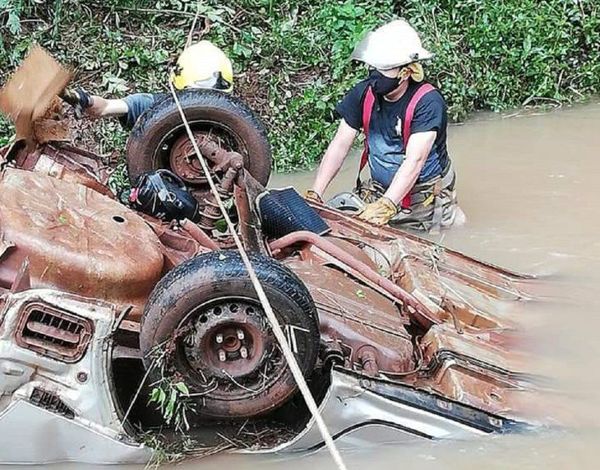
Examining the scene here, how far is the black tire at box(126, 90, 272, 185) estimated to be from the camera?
493 centimetres

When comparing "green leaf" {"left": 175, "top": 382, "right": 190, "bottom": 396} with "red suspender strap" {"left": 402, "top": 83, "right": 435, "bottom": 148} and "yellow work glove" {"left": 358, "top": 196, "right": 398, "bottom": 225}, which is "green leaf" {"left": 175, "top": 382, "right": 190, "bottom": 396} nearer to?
"yellow work glove" {"left": 358, "top": 196, "right": 398, "bottom": 225}

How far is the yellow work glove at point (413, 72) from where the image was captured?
19.5 ft

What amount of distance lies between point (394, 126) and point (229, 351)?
9.79 feet

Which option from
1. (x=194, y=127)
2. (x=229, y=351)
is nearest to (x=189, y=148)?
(x=194, y=127)

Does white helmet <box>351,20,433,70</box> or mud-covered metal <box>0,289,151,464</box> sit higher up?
white helmet <box>351,20,433,70</box>

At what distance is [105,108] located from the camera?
5.41 metres

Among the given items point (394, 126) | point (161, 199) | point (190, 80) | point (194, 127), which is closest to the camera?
point (161, 199)

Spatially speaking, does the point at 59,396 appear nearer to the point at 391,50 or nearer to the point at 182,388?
the point at 182,388

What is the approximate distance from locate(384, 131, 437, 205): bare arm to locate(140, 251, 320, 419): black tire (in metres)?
2.51

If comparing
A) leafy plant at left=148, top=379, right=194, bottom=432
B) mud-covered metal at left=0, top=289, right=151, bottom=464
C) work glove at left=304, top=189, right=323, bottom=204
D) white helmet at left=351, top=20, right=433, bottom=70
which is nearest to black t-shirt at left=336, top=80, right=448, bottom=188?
white helmet at left=351, top=20, right=433, bottom=70

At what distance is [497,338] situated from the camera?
4418mm

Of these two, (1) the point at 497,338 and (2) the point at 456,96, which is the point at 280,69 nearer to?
(2) the point at 456,96

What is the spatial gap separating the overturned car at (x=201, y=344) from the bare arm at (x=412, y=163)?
59.9 inches

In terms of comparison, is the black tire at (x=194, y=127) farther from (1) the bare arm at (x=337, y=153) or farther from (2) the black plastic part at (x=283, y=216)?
(1) the bare arm at (x=337, y=153)
